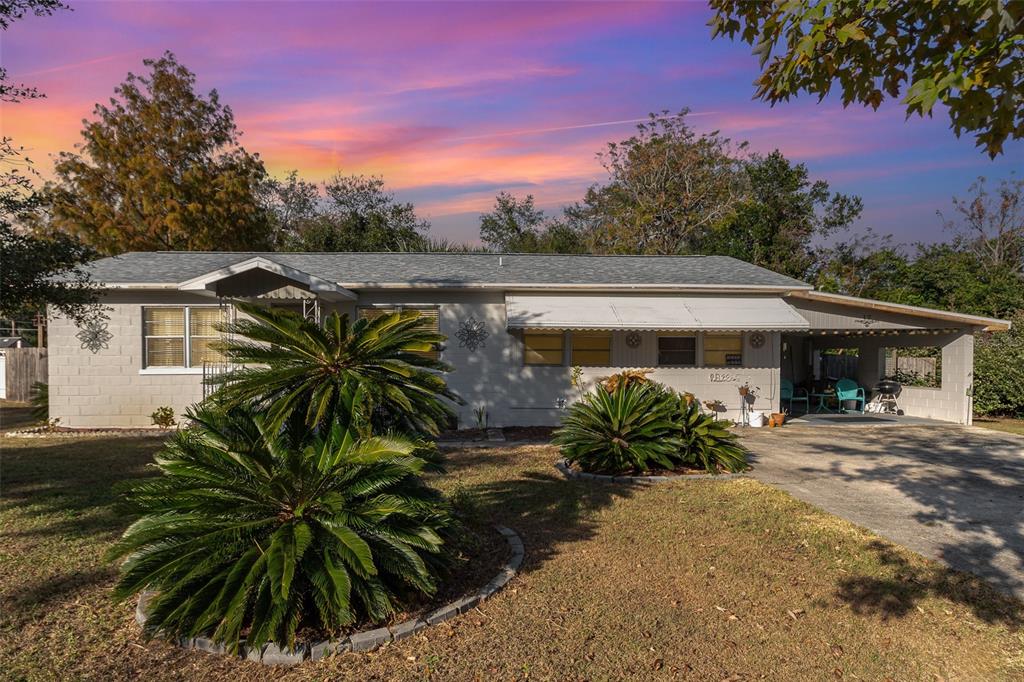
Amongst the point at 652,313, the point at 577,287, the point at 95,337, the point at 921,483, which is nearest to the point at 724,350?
the point at 652,313

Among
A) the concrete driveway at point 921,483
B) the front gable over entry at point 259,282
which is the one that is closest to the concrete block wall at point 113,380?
the front gable over entry at point 259,282

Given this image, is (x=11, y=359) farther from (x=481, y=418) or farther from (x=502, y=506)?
(x=502, y=506)

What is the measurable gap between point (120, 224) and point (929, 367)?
30.4m

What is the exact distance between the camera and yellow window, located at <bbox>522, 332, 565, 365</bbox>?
15102 millimetres

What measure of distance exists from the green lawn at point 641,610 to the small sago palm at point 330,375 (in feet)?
4.65

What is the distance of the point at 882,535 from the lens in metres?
6.86

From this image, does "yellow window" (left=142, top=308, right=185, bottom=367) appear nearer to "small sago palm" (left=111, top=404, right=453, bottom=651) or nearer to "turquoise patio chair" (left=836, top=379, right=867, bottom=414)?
"small sago palm" (left=111, top=404, right=453, bottom=651)

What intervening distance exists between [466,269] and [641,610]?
1228 cm

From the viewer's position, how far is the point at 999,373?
17.8 m

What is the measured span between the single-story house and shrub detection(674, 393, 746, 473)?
13.7 feet

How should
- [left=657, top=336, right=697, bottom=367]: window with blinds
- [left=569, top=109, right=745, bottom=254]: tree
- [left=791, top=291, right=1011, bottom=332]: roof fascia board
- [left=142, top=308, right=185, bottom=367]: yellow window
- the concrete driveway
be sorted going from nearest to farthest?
the concrete driveway, [left=142, top=308, right=185, bottom=367]: yellow window, [left=791, top=291, right=1011, bottom=332]: roof fascia board, [left=657, top=336, right=697, bottom=367]: window with blinds, [left=569, top=109, right=745, bottom=254]: tree

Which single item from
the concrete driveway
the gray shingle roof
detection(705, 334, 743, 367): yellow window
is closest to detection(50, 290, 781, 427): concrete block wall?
detection(705, 334, 743, 367): yellow window

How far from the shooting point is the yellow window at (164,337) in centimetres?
1470

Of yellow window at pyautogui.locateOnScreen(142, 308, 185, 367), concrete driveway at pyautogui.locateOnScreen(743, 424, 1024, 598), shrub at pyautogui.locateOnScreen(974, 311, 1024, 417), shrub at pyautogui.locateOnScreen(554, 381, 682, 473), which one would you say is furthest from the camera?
shrub at pyautogui.locateOnScreen(974, 311, 1024, 417)
